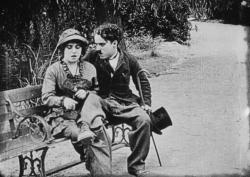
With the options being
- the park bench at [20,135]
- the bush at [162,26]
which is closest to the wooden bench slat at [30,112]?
the park bench at [20,135]

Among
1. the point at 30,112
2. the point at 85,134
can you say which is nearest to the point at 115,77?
the point at 85,134

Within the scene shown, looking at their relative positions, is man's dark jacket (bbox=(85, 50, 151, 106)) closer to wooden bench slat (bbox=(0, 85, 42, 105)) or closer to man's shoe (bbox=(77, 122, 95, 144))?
man's shoe (bbox=(77, 122, 95, 144))

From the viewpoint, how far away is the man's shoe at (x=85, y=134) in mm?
4074

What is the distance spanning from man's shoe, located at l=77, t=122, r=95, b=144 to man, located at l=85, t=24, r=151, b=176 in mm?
397

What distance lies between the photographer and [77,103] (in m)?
4.22

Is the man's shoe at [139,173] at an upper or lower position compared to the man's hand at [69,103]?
lower

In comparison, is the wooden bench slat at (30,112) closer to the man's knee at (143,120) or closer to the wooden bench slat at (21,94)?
the wooden bench slat at (21,94)

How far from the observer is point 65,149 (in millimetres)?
5758

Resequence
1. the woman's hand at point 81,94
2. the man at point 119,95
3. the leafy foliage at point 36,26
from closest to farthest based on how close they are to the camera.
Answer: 1. the woman's hand at point 81,94
2. the man at point 119,95
3. the leafy foliage at point 36,26

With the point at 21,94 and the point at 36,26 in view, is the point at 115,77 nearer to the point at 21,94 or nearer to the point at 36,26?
the point at 21,94

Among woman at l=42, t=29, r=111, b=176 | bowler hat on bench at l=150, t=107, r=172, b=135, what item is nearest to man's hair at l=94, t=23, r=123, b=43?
woman at l=42, t=29, r=111, b=176

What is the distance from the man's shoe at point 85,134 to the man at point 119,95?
40 centimetres

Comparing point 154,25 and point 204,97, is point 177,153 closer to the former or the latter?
point 204,97

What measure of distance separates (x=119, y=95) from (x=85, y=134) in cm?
63
